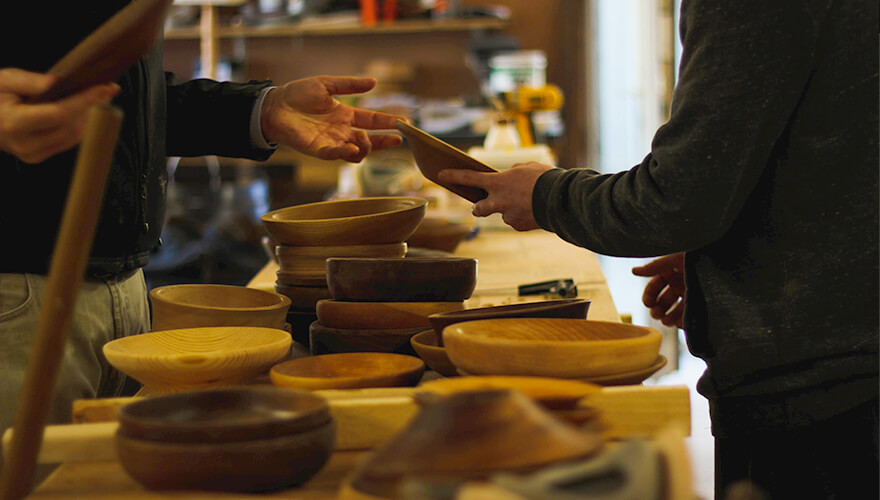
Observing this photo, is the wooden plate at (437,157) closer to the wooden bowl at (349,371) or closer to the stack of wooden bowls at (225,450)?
the wooden bowl at (349,371)

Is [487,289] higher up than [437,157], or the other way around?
[437,157]

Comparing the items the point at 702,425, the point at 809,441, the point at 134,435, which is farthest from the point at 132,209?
the point at 702,425

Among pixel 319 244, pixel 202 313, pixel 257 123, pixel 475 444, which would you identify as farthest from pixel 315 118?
pixel 475 444

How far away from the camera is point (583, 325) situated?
1136mm

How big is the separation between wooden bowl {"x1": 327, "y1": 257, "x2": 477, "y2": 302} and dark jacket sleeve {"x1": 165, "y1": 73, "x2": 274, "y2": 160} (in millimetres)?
516

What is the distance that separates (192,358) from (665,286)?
3.18 ft

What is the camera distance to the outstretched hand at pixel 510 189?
1.33 metres

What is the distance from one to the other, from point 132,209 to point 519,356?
0.84m

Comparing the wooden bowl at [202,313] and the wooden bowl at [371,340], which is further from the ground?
the wooden bowl at [202,313]

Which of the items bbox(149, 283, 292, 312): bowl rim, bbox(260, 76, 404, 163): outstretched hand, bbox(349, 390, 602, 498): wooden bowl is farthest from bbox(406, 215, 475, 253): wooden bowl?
bbox(349, 390, 602, 498): wooden bowl

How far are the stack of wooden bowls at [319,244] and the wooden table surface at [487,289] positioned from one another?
367mm

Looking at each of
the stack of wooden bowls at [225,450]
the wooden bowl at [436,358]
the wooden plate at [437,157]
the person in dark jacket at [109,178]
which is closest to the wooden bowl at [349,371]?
the wooden bowl at [436,358]

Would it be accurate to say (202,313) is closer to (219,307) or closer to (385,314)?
(219,307)

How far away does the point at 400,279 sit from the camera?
133 centimetres
